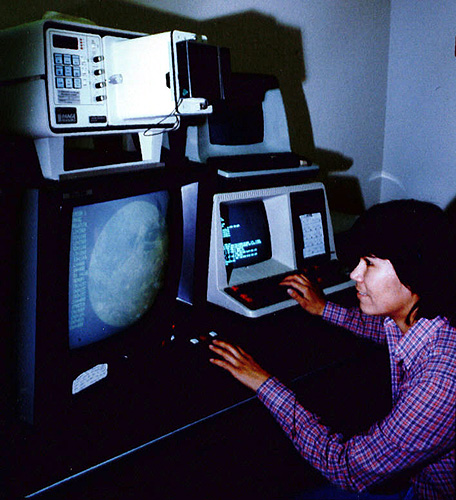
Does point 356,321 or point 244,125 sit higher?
point 244,125

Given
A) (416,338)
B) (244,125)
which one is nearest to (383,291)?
(416,338)

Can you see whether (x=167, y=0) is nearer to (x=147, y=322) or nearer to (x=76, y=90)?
(x=76, y=90)

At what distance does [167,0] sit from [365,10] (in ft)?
3.74

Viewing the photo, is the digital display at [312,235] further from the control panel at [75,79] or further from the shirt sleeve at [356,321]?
the control panel at [75,79]

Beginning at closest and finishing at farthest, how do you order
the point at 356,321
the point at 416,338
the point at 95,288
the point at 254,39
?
the point at 95,288 < the point at 416,338 < the point at 356,321 < the point at 254,39

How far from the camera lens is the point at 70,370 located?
0.95 meters

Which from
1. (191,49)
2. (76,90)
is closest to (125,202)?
(76,90)

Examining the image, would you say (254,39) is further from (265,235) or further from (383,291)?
(383,291)

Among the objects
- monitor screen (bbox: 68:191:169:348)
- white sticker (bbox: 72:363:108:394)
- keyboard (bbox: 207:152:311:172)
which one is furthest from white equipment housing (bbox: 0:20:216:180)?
white sticker (bbox: 72:363:108:394)

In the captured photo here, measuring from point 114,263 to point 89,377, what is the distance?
0.25 metres

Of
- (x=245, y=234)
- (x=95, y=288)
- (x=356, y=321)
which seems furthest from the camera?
(x=245, y=234)

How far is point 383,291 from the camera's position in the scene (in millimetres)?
1176

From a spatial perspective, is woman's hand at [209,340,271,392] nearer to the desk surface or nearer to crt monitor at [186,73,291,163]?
the desk surface

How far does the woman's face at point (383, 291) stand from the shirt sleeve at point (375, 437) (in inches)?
9.2
